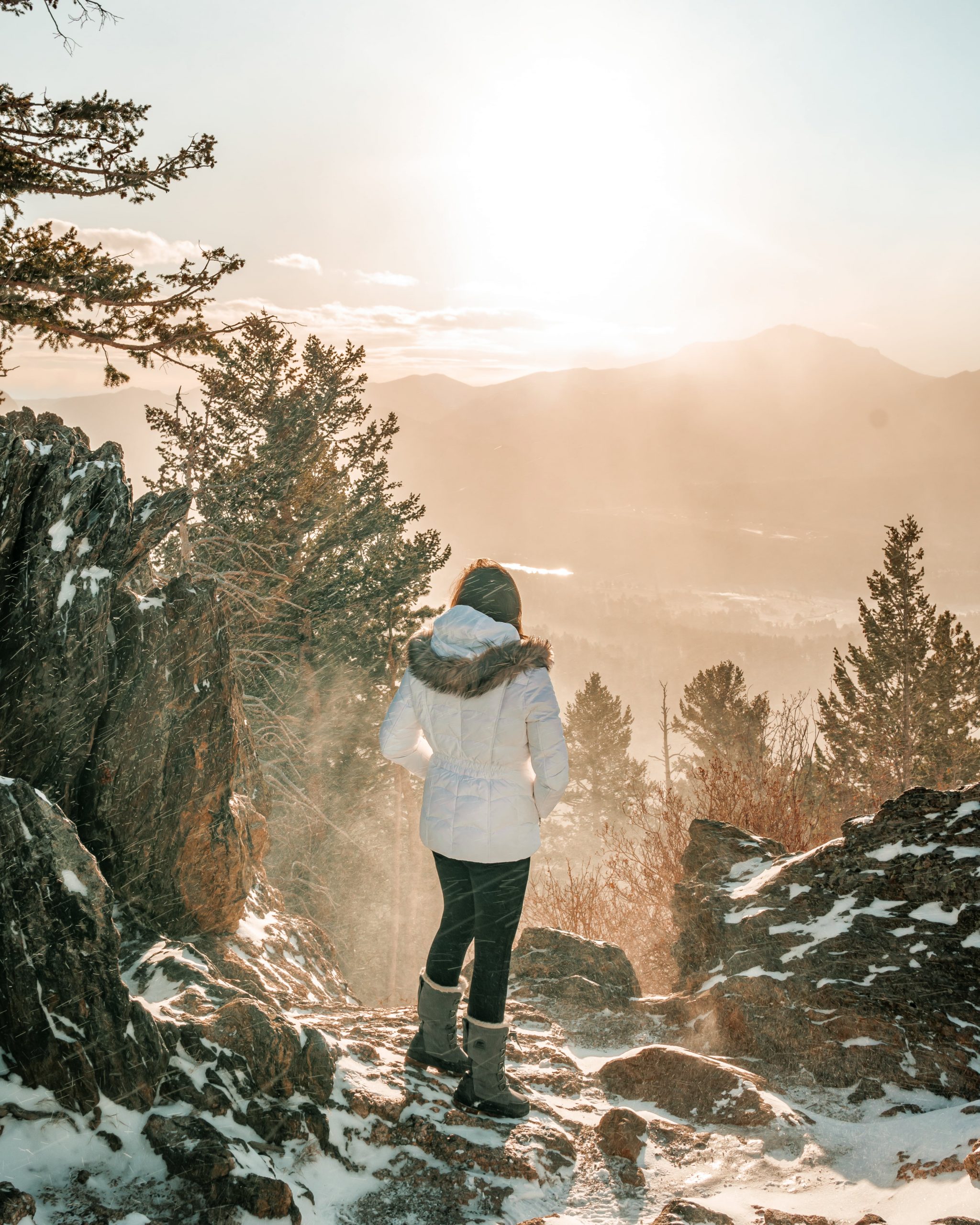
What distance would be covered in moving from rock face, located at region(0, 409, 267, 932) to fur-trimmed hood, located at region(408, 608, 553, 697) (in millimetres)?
2054

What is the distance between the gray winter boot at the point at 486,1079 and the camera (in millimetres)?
3486

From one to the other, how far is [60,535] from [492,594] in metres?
2.43

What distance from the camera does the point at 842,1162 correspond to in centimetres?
347

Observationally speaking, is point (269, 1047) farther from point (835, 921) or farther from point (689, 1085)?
point (835, 921)

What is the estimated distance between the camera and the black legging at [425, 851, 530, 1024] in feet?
11.2

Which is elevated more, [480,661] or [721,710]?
[480,661]

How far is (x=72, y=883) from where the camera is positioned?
9.18 feet

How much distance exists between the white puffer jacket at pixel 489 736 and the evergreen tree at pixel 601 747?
39.9 meters

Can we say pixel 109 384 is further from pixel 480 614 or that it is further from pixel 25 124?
pixel 480 614

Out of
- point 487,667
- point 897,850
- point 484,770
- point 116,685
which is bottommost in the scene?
point 897,850

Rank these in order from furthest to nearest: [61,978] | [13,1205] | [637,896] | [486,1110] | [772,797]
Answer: [637,896] < [772,797] < [486,1110] < [61,978] < [13,1205]

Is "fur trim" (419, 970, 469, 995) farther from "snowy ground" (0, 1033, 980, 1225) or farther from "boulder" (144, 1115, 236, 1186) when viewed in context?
"boulder" (144, 1115, 236, 1186)

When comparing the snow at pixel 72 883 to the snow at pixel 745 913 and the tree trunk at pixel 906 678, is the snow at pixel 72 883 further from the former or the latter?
the tree trunk at pixel 906 678

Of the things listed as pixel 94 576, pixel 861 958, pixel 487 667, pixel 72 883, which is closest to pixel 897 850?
pixel 861 958
